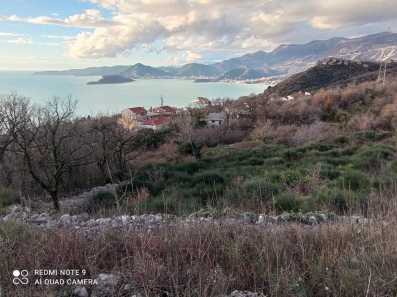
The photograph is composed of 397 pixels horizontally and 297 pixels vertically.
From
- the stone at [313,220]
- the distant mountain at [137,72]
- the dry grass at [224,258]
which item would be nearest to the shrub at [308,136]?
the stone at [313,220]

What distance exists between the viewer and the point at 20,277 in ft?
7.16

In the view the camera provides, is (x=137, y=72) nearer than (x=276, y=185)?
No

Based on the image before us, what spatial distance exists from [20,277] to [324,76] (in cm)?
6402

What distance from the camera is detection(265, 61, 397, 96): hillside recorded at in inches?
2101

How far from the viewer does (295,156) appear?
1380 cm

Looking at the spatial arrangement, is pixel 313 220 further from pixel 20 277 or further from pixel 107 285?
pixel 20 277

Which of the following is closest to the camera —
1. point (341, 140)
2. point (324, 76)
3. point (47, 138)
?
point (47, 138)

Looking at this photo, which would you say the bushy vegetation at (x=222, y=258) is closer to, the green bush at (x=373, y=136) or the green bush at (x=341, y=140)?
the green bush at (x=341, y=140)

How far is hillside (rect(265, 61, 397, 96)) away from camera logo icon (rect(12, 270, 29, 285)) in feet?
174

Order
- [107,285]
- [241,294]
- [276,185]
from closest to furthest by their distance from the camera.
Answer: [241,294] < [107,285] < [276,185]

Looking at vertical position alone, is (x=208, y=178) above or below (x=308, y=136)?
above

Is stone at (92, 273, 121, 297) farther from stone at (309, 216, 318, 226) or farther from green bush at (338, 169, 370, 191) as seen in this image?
green bush at (338, 169, 370, 191)

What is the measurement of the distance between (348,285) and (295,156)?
12.4 m

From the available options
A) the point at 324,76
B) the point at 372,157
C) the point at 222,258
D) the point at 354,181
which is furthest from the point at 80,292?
the point at 324,76
